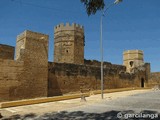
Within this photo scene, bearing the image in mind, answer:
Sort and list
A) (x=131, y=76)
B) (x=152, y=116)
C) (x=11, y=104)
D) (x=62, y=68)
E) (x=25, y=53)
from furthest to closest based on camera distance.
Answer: (x=131, y=76) → (x=62, y=68) → (x=25, y=53) → (x=11, y=104) → (x=152, y=116)

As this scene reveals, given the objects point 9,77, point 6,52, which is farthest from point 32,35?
point 9,77

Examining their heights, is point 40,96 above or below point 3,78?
below

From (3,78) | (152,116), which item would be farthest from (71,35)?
(152,116)

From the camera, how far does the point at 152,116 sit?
821 centimetres

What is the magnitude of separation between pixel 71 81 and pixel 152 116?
11155mm

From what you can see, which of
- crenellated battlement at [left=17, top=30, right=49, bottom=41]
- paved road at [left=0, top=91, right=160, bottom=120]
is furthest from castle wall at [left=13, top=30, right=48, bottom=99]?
paved road at [left=0, top=91, right=160, bottom=120]

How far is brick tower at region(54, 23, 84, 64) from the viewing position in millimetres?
28312

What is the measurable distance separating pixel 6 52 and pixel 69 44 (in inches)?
547

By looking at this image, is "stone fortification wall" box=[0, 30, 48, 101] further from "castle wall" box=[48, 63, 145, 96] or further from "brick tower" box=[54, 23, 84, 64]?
"brick tower" box=[54, 23, 84, 64]

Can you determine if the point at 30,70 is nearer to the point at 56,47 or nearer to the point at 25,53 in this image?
the point at 25,53

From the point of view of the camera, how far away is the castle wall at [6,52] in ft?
49.7

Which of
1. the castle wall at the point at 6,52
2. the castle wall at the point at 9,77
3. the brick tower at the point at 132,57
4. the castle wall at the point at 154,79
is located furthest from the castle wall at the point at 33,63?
the brick tower at the point at 132,57

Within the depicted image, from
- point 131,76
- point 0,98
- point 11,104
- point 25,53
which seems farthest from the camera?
point 131,76

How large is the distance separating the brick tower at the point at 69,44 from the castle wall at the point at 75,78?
616cm
